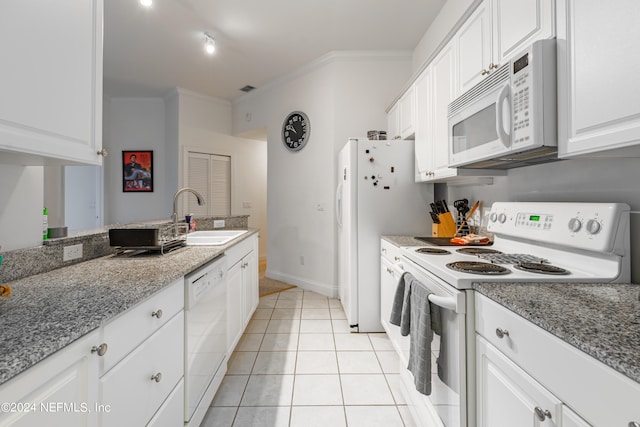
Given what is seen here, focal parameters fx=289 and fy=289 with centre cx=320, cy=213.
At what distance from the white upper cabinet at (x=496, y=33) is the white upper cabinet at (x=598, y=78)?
4.0 inches

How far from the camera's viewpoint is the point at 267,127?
4.54m

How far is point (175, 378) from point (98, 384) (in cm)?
49

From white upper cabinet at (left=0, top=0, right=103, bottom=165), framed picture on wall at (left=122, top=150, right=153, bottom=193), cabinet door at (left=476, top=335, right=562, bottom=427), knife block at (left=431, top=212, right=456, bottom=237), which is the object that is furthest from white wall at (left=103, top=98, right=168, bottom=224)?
cabinet door at (left=476, top=335, right=562, bottom=427)

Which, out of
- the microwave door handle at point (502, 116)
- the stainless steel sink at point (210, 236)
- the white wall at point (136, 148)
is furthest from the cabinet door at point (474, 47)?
the white wall at point (136, 148)

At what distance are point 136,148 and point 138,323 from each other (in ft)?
15.6

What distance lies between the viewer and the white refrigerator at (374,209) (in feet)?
8.62

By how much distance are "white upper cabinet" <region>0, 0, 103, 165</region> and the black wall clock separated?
2.81 meters

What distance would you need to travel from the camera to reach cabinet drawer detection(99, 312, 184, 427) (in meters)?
0.84

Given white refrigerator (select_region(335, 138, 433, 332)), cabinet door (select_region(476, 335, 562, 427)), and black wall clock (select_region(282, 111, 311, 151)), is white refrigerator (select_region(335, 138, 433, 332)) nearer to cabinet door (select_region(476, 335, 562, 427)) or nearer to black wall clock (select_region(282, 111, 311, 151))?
black wall clock (select_region(282, 111, 311, 151))

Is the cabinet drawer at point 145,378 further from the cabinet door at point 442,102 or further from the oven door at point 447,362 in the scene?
the cabinet door at point 442,102

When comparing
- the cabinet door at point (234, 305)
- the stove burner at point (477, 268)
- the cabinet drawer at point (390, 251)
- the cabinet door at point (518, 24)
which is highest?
the cabinet door at point (518, 24)

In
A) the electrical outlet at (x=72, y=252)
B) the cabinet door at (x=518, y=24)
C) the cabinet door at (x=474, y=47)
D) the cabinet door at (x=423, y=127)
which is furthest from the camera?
the cabinet door at (x=423, y=127)

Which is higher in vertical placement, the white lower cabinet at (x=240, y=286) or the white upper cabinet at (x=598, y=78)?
the white upper cabinet at (x=598, y=78)

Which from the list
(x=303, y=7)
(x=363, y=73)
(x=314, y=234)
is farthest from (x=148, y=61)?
(x=314, y=234)
